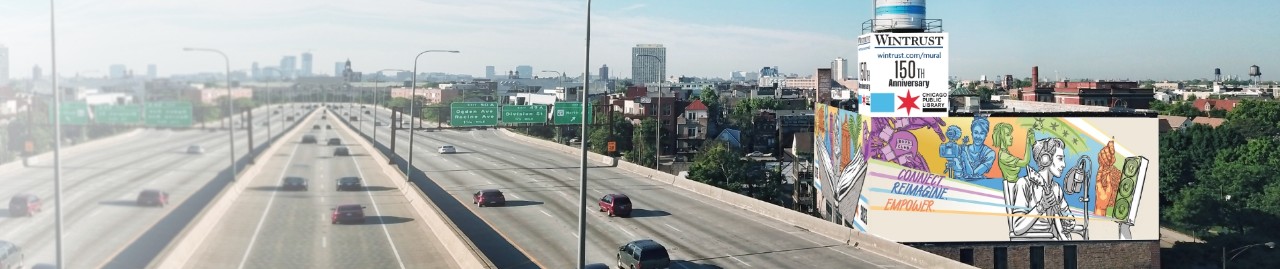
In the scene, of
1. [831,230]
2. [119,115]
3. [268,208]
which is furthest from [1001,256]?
[119,115]

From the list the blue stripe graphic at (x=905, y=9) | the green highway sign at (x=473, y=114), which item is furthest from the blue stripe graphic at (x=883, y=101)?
the green highway sign at (x=473, y=114)

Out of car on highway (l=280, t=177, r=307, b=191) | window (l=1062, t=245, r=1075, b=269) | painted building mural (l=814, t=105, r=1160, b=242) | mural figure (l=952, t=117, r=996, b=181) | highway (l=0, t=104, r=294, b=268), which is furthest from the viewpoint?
window (l=1062, t=245, r=1075, b=269)

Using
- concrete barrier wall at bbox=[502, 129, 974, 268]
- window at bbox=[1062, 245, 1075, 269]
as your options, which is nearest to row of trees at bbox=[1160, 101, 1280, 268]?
window at bbox=[1062, 245, 1075, 269]

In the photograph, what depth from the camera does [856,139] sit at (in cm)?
4881

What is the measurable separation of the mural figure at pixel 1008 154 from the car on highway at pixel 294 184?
32642 mm

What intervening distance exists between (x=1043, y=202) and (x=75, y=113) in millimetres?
41425

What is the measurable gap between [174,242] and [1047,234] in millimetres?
39076

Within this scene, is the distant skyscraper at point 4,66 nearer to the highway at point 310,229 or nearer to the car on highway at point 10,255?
the car on highway at point 10,255

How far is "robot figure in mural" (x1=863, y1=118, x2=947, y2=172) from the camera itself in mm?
46438

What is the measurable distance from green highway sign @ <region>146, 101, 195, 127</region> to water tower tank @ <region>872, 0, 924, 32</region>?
33289 millimetres

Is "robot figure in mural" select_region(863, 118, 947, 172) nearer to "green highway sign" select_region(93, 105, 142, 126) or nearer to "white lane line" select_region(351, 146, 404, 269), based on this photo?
"white lane line" select_region(351, 146, 404, 269)

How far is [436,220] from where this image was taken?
38312mm

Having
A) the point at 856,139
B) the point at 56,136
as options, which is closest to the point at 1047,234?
the point at 856,139

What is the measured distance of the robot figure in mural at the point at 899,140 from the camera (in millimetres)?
46438
